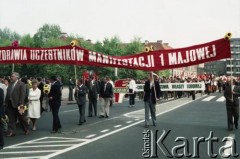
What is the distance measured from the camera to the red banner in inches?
497

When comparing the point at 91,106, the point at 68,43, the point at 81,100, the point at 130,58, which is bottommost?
the point at 91,106

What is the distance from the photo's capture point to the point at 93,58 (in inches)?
532

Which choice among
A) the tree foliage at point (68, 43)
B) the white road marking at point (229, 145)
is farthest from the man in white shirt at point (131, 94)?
the tree foliage at point (68, 43)

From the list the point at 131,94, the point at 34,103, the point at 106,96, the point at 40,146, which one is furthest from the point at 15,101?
the point at 131,94

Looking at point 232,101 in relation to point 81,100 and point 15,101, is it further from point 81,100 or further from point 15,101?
point 15,101

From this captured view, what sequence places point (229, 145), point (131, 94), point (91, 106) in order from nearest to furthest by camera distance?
point (229, 145), point (91, 106), point (131, 94)

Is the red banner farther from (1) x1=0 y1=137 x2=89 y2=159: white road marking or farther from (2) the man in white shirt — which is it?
(2) the man in white shirt

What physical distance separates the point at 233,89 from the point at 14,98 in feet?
23.8

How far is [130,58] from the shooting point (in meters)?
13.8

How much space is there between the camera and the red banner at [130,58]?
497 inches

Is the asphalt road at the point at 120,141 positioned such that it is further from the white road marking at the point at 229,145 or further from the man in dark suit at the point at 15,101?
the man in dark suit at the point at 15,101

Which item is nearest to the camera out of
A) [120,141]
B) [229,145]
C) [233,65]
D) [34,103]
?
[229,145]

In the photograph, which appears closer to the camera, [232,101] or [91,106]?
[232,101]

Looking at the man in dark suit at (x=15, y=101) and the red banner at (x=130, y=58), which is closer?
the red banner at (x=130, y=58)
